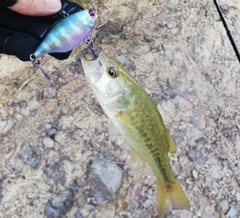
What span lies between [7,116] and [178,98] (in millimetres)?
1319

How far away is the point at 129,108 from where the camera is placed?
2.19m

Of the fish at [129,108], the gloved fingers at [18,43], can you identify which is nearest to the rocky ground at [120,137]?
the fish at [129,108]

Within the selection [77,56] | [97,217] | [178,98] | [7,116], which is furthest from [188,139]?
[7,116]

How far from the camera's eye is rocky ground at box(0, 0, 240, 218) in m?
2.96

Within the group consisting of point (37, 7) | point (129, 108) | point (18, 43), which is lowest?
point (129, 108)

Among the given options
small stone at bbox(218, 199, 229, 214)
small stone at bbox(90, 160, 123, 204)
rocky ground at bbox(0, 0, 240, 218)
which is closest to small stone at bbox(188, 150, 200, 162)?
rocky ground at bbox(0, 0, 240, 218)

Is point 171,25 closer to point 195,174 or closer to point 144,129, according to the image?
point 195,174

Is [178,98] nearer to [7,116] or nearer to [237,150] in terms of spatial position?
[237,150]

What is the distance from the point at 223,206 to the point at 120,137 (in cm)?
87

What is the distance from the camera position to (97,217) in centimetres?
290

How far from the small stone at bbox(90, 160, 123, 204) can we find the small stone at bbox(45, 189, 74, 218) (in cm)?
19

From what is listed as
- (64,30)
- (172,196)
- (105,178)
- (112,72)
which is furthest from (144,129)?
(105,178)

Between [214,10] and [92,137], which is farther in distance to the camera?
[214,10]

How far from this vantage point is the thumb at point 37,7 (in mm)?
2277
